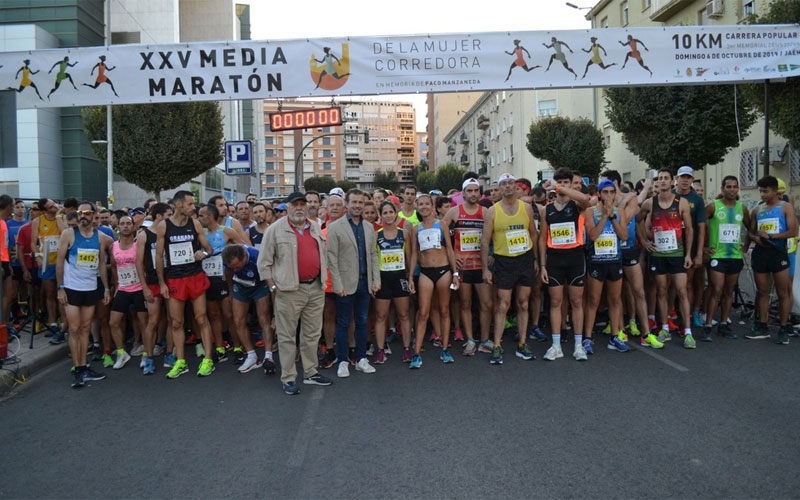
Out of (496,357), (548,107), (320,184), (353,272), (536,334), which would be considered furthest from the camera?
(320,184)

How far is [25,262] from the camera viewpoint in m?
9.41

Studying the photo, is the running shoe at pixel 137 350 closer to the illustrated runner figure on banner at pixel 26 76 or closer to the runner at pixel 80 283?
the runner at pixel 80 283

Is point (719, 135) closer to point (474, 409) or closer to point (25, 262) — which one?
point (474, 409)

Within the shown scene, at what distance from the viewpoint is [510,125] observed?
51.7 meters

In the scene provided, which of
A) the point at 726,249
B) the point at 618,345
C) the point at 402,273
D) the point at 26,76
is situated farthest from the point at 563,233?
the point at 26,76

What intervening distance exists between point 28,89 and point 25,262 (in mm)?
2643

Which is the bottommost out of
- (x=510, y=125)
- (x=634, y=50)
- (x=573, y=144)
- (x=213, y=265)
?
(x=213, y=265)

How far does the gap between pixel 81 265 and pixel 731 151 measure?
2451 cm

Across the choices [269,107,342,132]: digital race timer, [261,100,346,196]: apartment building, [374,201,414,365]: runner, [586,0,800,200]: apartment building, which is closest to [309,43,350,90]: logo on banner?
[374,201,414,365]: runner

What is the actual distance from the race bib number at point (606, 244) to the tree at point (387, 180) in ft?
375

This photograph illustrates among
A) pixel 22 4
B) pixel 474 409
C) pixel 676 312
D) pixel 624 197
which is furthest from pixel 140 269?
pixel 22 4

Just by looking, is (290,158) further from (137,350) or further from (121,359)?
(121,359)

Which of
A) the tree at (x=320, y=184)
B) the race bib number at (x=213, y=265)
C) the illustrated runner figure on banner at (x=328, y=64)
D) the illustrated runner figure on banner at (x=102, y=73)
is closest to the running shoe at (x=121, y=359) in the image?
the race bib number at (x=213, y=265)

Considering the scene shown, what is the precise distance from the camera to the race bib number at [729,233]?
319 inches
